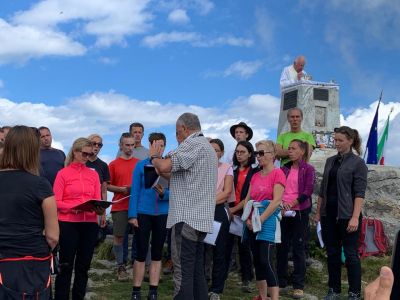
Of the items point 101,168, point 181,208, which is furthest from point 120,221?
point 181,208

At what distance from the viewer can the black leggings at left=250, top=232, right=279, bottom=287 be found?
5.64m

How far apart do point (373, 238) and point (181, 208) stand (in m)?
5.35

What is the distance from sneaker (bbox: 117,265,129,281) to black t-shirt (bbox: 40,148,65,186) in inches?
62.1

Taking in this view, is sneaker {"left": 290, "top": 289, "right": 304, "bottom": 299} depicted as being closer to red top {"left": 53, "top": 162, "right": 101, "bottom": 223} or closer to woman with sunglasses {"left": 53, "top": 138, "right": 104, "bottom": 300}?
woman with sunglasses {"left": 53, "top": 138, "right": 104, "bottom": 300}

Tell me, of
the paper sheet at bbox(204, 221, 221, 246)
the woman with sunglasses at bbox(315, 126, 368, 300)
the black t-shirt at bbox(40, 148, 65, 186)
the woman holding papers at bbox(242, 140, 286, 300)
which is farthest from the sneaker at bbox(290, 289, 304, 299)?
the black t-shirt at bbox(40, 148, 65, 186)

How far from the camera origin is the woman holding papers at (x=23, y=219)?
11.0 feet

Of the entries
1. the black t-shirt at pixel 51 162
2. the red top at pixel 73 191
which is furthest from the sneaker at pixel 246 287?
the black t-shirt at pixel 51 162

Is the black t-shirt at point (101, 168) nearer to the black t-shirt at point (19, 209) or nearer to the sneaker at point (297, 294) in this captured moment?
the sneaker at point (297, 294)

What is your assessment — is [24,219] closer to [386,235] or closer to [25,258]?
[25,258]

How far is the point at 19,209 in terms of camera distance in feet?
11.1

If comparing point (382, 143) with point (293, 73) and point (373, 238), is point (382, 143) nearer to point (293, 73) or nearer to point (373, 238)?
point (293, 73)

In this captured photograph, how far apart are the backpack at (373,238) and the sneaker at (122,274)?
161 inches

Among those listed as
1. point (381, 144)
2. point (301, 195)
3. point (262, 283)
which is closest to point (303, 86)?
point (381, 144)

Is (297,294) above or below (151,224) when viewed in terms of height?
below
